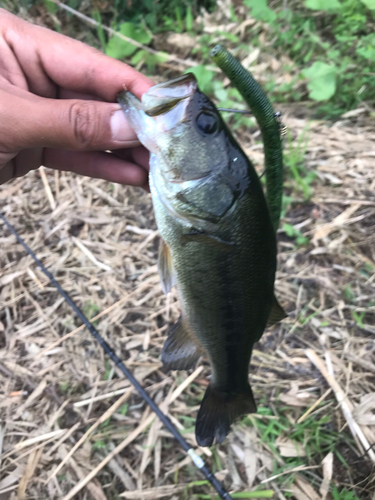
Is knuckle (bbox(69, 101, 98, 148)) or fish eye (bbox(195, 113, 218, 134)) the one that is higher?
fish eye (bbox(195, 113, 218, 134))

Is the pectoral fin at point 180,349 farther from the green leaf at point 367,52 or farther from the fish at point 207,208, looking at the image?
the green leaf at point 367,52

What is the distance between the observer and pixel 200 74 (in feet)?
10.4

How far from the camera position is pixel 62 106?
1.34m

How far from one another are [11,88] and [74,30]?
2698mm

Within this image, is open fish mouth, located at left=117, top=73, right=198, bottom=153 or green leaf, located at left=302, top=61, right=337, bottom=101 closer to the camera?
open fish mouth, located at left=117, top=73, right=198, bottom=153

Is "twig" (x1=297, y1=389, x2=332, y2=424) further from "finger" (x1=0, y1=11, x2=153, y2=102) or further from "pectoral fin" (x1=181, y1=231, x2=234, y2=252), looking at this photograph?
"finger" (x1=0, y1=11, x2=153, y2=102)

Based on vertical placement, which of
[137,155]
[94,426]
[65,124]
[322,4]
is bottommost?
[94,426]

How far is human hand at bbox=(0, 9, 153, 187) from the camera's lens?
1348 mm

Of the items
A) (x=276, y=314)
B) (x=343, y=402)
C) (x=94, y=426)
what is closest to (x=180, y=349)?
(x=276, y=314)

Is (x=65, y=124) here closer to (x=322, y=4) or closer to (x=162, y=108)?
(x=162, y=108)

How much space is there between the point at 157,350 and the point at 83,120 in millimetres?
1610

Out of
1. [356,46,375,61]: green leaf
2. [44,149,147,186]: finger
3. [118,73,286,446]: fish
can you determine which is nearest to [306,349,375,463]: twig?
[118,73,286,446]: fish

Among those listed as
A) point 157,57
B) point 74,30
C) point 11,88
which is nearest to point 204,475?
point 11,88

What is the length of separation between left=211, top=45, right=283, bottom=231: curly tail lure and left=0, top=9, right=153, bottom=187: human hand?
47cm
